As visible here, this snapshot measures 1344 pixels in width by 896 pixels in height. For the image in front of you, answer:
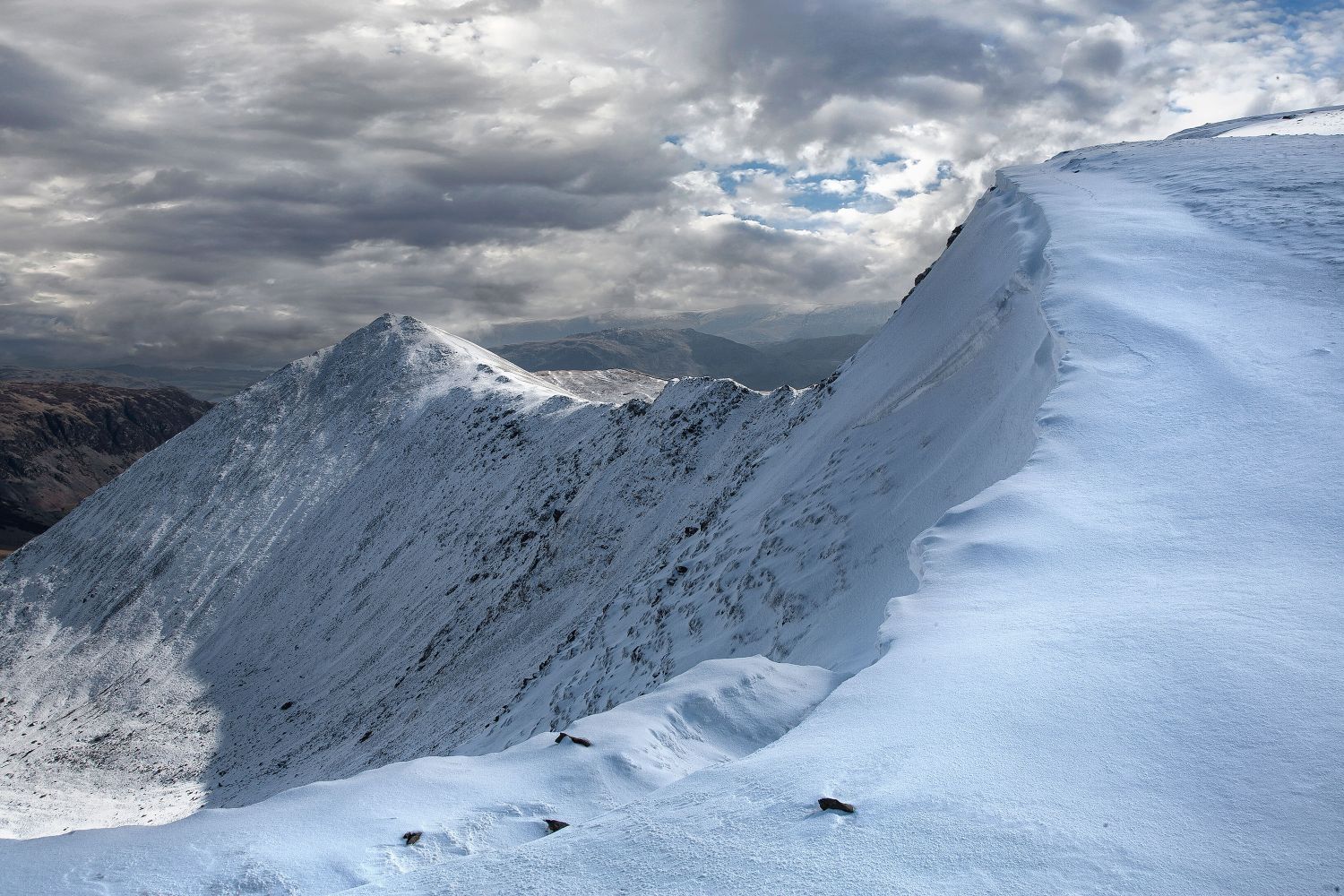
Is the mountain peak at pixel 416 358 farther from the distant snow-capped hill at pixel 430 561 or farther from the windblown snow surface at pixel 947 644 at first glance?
the windblown snow surface at pixel 947 644

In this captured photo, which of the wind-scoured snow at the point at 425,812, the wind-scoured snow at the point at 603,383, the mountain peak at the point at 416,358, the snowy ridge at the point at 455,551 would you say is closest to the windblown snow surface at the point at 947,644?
the wind-scoured snow at the point at 425,812

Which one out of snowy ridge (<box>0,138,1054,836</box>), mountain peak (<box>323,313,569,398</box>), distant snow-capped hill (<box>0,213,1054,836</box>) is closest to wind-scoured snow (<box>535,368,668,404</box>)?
mountain peak (<box>323,313,569,398</box>)

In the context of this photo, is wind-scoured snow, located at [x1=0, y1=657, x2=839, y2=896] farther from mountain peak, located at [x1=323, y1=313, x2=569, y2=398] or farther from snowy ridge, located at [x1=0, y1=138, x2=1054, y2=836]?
mountain peak, located at [x1=323, y1=313, x2=569, y2=398]

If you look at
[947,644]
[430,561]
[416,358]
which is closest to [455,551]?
[430,561]

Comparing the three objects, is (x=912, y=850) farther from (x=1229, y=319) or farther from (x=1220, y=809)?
(x=1229, y=319)

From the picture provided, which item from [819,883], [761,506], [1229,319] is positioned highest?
→ [1229,319]

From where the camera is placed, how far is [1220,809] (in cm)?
442

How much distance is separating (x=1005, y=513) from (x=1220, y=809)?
5.26 meters

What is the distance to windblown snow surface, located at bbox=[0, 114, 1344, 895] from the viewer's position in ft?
15.4

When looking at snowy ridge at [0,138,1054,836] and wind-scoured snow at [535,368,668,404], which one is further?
wind-scoured snow at [535,368,668,404]

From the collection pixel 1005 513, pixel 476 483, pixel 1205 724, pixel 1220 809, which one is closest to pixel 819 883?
pixel 1220 809

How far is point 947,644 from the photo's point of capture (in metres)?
7.09

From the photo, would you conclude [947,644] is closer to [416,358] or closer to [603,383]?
[416,358]

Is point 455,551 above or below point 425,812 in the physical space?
below
